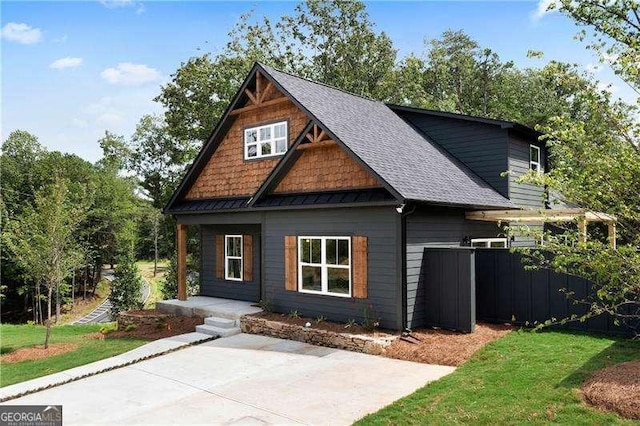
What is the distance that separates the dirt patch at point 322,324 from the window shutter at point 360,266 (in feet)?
2.42

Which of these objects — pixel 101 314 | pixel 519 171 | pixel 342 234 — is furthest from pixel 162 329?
pixel 101 314

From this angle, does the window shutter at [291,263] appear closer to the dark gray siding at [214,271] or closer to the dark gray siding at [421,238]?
the dark gray siding at [214,271]

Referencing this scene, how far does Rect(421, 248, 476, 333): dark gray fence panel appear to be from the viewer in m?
9.88

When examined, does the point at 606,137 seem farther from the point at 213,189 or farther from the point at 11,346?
the point at 11,346

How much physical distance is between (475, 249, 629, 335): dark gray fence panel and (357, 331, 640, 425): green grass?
2.94 feet

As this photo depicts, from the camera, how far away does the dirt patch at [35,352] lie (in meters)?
11.5

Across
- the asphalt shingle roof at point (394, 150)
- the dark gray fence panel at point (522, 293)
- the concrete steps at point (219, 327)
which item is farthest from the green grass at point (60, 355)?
the dark gray fence panel at point (522, 293)

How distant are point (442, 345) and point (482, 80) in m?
33.1

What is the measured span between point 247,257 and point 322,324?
15.9 ft

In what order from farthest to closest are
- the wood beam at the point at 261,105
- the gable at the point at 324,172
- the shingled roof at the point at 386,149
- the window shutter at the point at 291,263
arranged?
1. the wood beam at the point at 261,105
2. the window shutter at the point at 291,263
3. the gable at the point at 324,172
4. the shingled roof at the point at 386,149

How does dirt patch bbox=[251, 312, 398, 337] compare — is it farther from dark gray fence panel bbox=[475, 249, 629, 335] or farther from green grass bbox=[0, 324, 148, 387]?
green grass bbox=[0, 324, 148, 387]

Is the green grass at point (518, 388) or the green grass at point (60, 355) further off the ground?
the green grass at point (518, 388)

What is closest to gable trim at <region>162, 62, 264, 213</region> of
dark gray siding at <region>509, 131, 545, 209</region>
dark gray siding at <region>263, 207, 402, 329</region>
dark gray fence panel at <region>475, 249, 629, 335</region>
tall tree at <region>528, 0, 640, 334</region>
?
dark gray siding at <region>263, 207, 402, 329</region>

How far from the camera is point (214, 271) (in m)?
16.0
